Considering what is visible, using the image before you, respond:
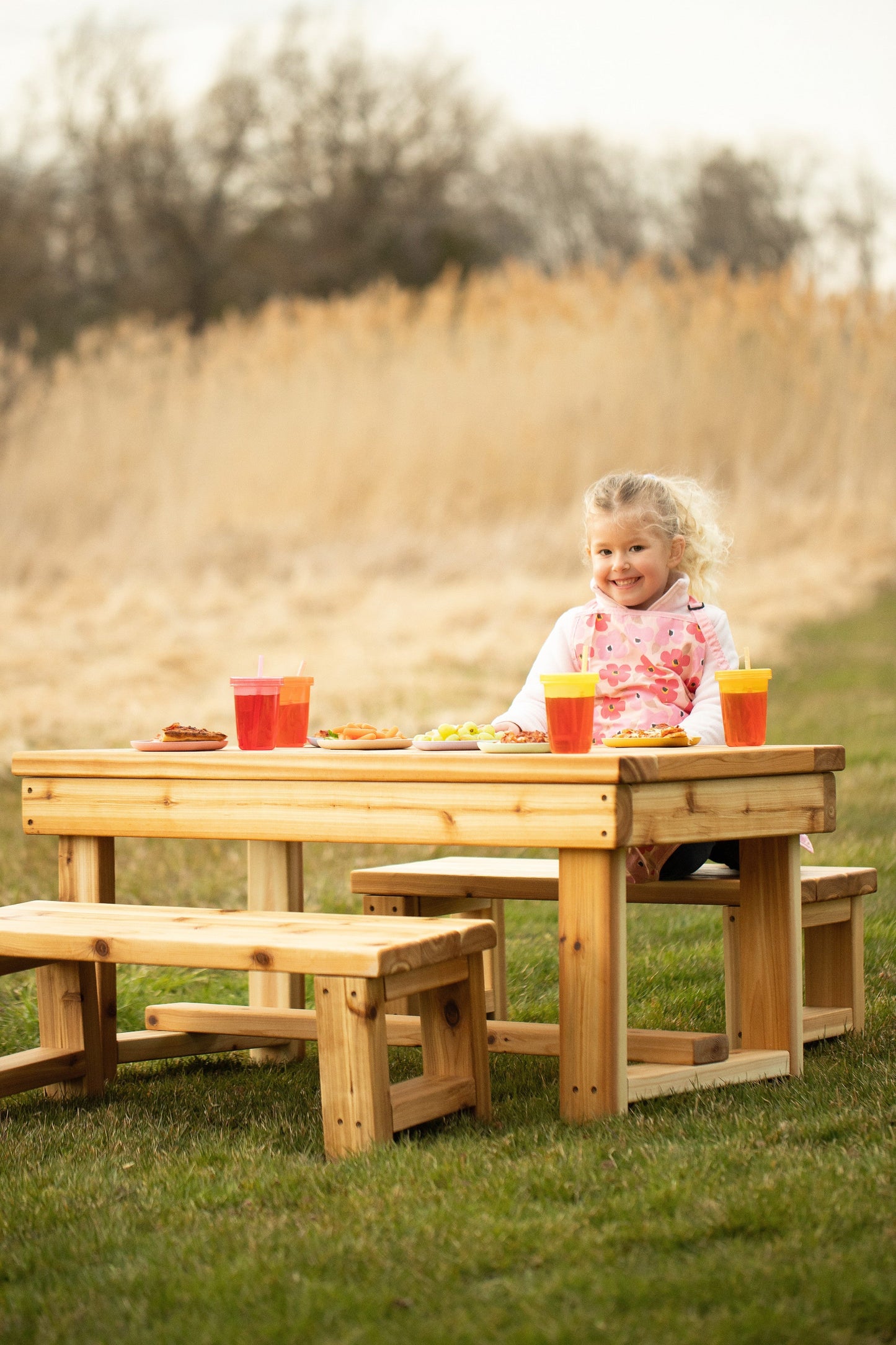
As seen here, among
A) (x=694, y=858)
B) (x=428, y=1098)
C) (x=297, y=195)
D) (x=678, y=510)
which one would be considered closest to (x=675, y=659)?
(x=678, y=510)

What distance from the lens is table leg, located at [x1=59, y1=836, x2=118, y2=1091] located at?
12.1 ft

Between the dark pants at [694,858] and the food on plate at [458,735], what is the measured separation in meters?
0.58

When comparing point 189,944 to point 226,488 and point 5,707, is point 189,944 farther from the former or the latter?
point 226,488

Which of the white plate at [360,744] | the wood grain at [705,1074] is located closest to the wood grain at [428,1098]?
the wood grain at [705,1074]

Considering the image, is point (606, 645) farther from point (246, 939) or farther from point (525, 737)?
point (246, 939)

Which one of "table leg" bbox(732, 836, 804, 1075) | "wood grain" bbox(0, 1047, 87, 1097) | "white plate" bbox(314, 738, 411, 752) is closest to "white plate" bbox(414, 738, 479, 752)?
"white plate" bbox(314, 738, 411, 752)

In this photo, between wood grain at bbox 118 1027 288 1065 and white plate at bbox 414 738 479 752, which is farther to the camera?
wood grain at bbox 118 1027 288 1065

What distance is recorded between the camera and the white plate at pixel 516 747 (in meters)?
3.20

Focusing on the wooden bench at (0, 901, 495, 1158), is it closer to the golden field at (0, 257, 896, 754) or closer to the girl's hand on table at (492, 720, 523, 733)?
the girl's hand on table at (492, 720, 523, 733)

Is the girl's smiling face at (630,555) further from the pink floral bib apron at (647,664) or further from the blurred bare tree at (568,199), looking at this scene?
the blurred bare tree at (568,199)

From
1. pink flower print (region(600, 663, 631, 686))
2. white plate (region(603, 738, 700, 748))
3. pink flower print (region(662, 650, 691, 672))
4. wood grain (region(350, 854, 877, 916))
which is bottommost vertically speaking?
wood grain (region(350, 854, 877, 916))

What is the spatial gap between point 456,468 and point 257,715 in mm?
8619

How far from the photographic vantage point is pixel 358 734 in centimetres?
346

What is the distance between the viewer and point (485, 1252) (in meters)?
2.34
